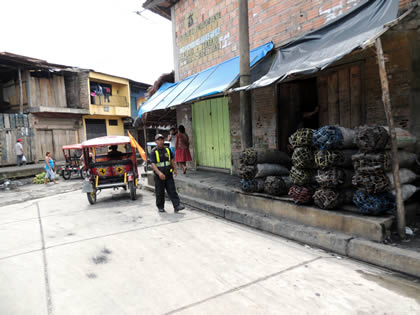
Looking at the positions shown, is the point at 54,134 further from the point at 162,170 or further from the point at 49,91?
the point at 162,170

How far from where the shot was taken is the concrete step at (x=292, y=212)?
3559 mm

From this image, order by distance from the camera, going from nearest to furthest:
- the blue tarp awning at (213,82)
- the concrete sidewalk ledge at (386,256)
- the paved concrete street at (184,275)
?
the paved concrete street at (184,275) → the concrete sidewalk ledge at (386,256) → the blue tarp awning at (213,82)

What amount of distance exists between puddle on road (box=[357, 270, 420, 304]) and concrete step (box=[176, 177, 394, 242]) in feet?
1.70

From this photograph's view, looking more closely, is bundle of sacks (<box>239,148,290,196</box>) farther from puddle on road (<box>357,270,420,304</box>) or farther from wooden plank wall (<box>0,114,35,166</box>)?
wooden plank wall (<box>0,114,35,166</box>)

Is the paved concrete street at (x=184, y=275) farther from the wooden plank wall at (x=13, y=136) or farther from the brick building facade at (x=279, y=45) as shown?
the wooden plank wall at (x=13, y=136)

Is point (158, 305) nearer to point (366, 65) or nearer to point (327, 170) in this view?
point (327, 170)

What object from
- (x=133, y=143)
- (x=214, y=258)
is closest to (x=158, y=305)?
(x=214, y=258)

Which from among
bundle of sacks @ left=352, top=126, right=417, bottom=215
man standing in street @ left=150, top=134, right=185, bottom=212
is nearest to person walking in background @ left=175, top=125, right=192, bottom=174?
man standing in street @ left=150, top=134, right=185, bottom=212

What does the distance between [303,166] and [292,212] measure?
Result: 84 centimetres

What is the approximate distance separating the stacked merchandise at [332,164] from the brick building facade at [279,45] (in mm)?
1334

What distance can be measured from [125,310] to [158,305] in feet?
1.01

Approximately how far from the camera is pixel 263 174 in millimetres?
5293

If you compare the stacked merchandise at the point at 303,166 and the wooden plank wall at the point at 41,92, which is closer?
the stacked merchandise at the point at 303,166

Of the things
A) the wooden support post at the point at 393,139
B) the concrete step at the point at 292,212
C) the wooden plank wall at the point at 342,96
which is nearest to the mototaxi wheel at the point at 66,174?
the concrete step at the point at 292,212
